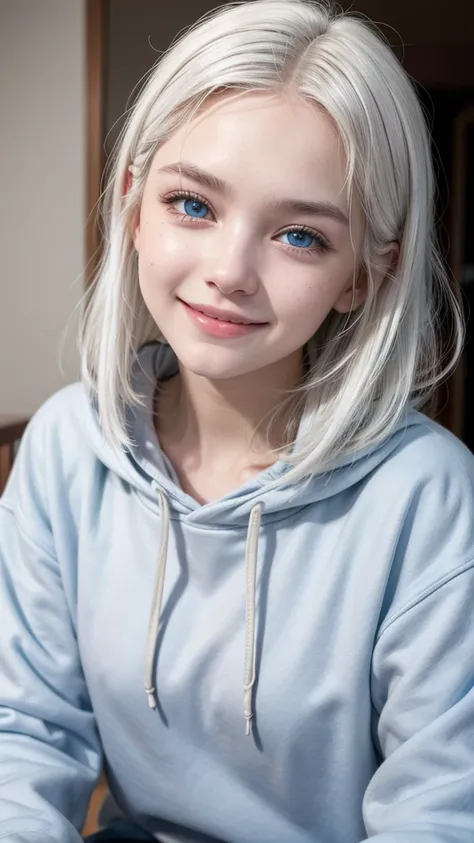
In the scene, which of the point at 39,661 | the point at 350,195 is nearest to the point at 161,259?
the point at 350,195

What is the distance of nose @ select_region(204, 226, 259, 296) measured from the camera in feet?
2.19

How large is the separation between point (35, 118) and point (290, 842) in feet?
5.31

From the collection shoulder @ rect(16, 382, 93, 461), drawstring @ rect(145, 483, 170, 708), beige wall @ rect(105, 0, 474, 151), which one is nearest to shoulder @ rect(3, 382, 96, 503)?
shoulder @ rect(16, 382, 93, 461)

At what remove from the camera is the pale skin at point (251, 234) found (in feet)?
2.19

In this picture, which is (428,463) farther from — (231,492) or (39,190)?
(39,190)

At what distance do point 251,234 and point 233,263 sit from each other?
3 cm

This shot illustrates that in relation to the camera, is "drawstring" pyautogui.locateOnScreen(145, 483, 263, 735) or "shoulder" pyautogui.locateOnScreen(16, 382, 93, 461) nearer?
"drawstring" pyautogui.locateOnScreen(145, 483, 263, 735)

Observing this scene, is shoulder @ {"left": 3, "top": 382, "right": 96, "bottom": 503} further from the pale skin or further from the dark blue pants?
the dark blue pants

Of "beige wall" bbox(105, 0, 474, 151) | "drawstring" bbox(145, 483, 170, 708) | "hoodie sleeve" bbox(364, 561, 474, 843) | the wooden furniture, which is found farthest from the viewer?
"beige wall" bbox(105, 0, 474, 151)

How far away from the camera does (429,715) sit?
689 millimetres

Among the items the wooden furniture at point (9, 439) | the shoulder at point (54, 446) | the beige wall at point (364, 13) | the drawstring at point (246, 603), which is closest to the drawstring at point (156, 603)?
the drawstring at point (246, 603)

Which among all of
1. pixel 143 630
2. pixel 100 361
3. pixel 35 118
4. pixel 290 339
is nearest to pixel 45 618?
pixel 143 630

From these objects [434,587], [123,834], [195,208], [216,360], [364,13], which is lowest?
[123,834]

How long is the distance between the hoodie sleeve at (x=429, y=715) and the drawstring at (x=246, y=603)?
3.9 inches
